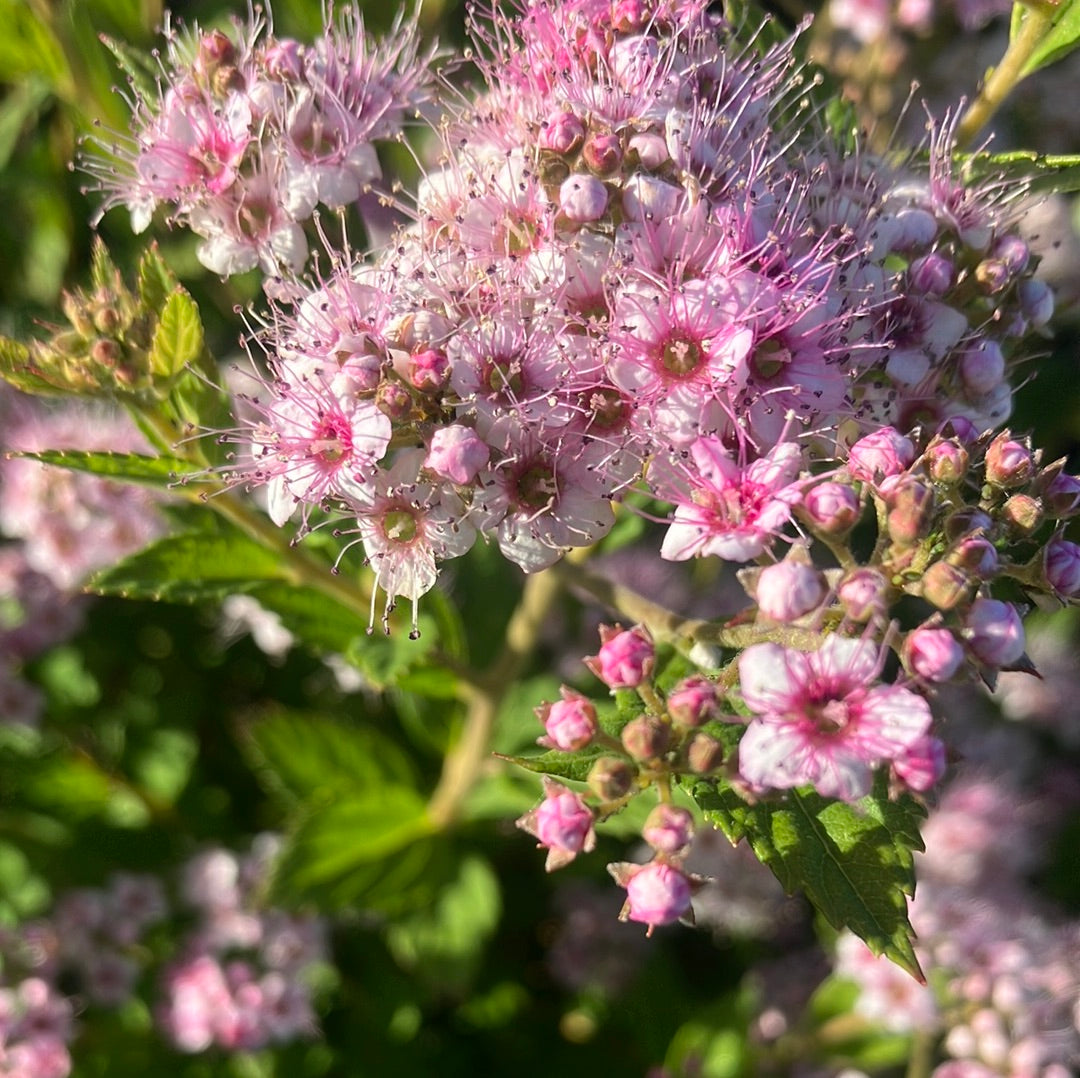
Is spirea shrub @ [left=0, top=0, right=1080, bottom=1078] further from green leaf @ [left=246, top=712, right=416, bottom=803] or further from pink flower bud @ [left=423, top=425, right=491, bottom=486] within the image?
green leaf @ [left=246, top=712, right=416, bottom=803]

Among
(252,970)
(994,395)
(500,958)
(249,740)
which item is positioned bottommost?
(500,958)

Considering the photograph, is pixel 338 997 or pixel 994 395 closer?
pixel 994 395

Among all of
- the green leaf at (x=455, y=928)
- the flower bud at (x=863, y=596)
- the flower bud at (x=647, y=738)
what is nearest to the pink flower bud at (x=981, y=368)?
the flower bud at (x=863, y=596)

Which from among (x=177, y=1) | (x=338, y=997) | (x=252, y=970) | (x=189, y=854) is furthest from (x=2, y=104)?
(x=338, y=997)

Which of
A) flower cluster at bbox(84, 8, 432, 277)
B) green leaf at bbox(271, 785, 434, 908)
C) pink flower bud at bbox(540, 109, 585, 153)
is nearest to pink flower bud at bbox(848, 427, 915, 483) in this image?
pink flower bud at bbox(540, 109, 585, 153)

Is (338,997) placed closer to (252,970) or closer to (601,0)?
(252,970)

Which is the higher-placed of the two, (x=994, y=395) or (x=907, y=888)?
(x=994, y=395)

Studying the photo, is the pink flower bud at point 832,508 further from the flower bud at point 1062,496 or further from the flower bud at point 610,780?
the flower bud at point 610,780
